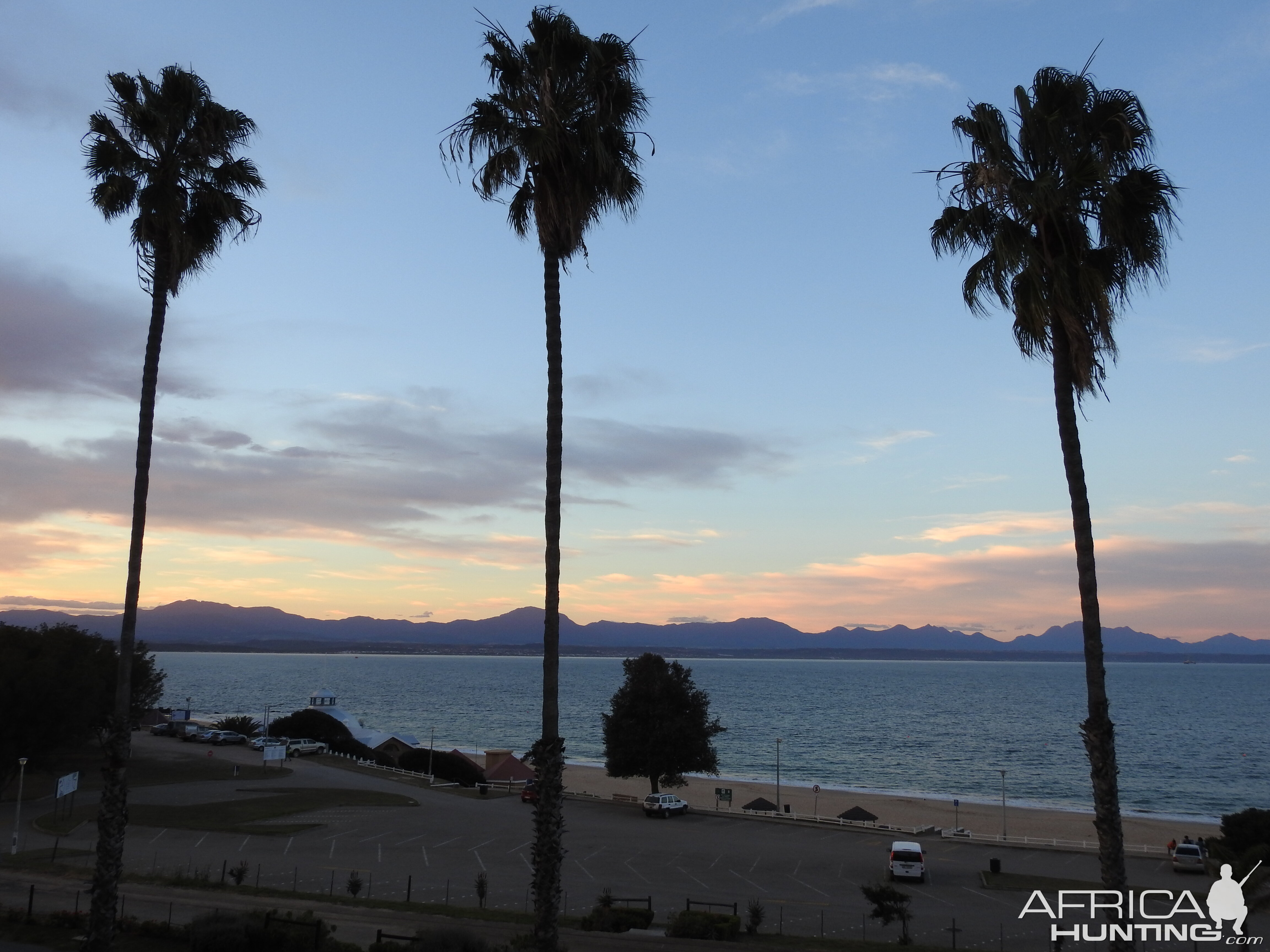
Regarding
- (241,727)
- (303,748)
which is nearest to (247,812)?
(303,748)

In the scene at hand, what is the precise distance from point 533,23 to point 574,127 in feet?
6.17

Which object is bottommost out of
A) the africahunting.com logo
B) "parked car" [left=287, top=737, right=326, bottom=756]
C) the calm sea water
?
the calm sea water

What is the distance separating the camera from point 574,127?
1670cm

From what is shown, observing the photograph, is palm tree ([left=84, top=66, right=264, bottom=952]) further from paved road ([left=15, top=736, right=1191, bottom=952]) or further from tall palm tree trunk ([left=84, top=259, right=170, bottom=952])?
paved road ([left=15, top=736, right=1191, bottom=952])

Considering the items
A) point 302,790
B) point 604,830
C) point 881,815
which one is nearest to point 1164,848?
A: point 881,815

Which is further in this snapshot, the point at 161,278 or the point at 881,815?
the point at 881,815

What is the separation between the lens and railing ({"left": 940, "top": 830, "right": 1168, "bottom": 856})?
137 feet

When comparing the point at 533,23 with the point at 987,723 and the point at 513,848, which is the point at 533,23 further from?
the point at 987,723

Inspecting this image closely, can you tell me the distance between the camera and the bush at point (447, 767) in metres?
69.8

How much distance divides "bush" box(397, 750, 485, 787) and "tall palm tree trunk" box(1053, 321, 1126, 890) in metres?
58.1

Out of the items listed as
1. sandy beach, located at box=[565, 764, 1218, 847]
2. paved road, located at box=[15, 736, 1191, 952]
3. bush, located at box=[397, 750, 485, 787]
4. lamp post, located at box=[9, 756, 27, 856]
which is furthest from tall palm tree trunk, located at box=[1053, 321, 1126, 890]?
bush, located at box=[397, 750, 485, 787]

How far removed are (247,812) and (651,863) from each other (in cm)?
2203

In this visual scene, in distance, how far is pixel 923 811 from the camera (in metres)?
69.4

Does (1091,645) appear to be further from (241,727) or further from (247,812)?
(241,727)
